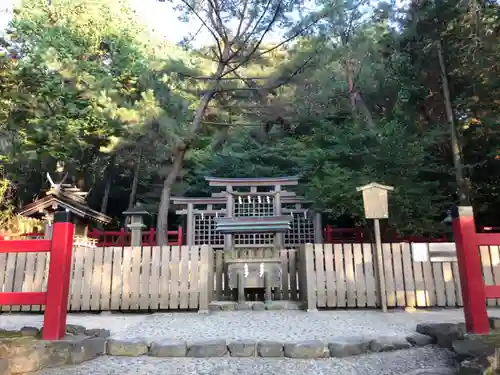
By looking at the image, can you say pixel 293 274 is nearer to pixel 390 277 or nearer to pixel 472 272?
pixel 390 277

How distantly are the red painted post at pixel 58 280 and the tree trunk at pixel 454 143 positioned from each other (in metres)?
9.05

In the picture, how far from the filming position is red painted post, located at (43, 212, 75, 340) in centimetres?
381

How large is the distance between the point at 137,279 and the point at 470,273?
5.39 metres

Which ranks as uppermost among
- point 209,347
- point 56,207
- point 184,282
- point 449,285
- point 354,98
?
point 354,98

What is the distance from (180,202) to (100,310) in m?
5.81

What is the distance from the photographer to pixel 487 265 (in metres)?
6.70

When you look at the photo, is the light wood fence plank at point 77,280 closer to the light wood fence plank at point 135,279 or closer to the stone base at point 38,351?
the light wood fence plank at point 135,279

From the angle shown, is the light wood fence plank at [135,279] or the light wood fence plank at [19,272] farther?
the light wood fence plank at [19,272]

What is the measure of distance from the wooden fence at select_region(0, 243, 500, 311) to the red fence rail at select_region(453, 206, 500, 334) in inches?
104

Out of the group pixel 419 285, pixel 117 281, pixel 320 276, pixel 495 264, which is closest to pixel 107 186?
pixel 117 281

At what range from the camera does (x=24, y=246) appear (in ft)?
13.6

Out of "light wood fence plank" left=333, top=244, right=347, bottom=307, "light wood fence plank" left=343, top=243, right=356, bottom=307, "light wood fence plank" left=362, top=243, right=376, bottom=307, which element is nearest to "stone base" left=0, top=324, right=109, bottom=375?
"light wood fence plank" left=333, top=244, right=347, bottom=307

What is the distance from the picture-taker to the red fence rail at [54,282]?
3826 millimetres

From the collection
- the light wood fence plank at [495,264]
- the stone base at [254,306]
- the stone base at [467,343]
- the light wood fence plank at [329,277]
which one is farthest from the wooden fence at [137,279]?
the light wood fence plank at [495,264]
